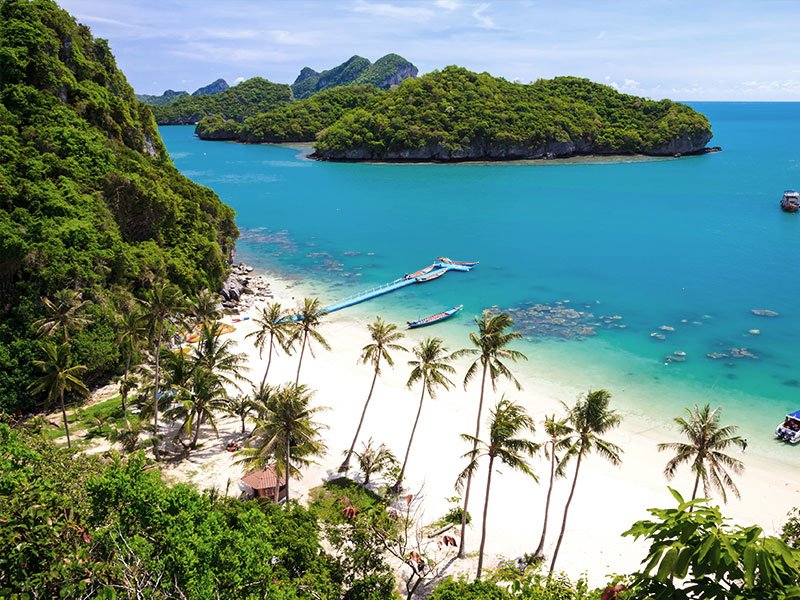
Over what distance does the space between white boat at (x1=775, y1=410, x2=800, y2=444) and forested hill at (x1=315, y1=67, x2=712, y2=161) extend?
142 m

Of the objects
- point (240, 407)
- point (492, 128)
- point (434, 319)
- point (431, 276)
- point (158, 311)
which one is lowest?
point (240, 407)

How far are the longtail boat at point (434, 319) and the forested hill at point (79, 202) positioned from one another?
20.0 metres

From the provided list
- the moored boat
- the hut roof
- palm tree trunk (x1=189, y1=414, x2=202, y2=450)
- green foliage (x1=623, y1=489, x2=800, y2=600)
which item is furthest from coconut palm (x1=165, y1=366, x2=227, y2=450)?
the moored boat

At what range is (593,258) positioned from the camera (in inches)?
3051

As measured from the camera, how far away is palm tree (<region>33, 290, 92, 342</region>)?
112 feet

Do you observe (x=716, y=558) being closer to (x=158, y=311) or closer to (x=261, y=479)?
(x=261, y=479)

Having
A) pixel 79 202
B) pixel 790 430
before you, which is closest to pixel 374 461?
pixel 790 430

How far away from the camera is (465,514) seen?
2572 cm

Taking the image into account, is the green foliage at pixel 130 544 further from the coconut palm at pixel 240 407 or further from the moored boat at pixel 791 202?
the moored boat at pixel 791 202

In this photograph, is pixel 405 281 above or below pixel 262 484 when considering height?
above

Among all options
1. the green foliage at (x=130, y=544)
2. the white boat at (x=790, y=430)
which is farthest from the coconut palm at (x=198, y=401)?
the white boat at (x=790, y=430)

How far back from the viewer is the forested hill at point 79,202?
36.2m

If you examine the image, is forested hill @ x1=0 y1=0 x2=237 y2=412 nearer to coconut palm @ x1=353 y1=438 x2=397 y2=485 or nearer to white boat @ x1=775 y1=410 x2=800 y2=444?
coconut palm @ x1=353 y1=438 x2=397 y2=485

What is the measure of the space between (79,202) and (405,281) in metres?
35.4
